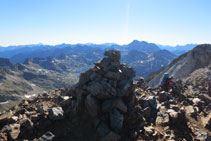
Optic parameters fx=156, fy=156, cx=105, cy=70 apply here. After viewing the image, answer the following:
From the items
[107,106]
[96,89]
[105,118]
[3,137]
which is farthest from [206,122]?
[3,137]

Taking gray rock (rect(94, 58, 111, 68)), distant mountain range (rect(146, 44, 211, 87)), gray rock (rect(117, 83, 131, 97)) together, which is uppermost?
gray rock (rect(94, 58, 111, 68))

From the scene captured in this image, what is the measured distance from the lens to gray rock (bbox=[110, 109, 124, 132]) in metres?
13.0

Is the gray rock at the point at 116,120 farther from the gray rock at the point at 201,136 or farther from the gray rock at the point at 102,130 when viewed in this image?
the gray rock at the point at 201,136

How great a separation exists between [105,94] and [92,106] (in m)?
1.69

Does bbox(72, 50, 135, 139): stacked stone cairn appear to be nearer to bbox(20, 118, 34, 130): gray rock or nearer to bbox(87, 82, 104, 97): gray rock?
bbox(87, 82, 104, 97): gray rock

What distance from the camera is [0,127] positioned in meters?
12.7

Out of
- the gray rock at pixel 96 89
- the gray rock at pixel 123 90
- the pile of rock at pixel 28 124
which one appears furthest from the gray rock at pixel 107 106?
the pile of rock at pixel 28 124

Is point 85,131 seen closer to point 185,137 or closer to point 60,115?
point 60,115

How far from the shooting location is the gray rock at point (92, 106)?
1387 cm

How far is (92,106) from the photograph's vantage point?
1392cm

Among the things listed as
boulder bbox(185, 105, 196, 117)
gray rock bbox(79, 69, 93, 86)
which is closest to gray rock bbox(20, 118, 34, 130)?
gray rock bbox(79, 69, 93, 86)

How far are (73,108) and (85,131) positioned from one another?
2653 mm

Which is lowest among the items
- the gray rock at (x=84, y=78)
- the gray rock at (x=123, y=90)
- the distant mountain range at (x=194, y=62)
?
the distant mountain range at (x=194, y=62)

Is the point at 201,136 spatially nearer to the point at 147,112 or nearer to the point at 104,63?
the point at 147,112
